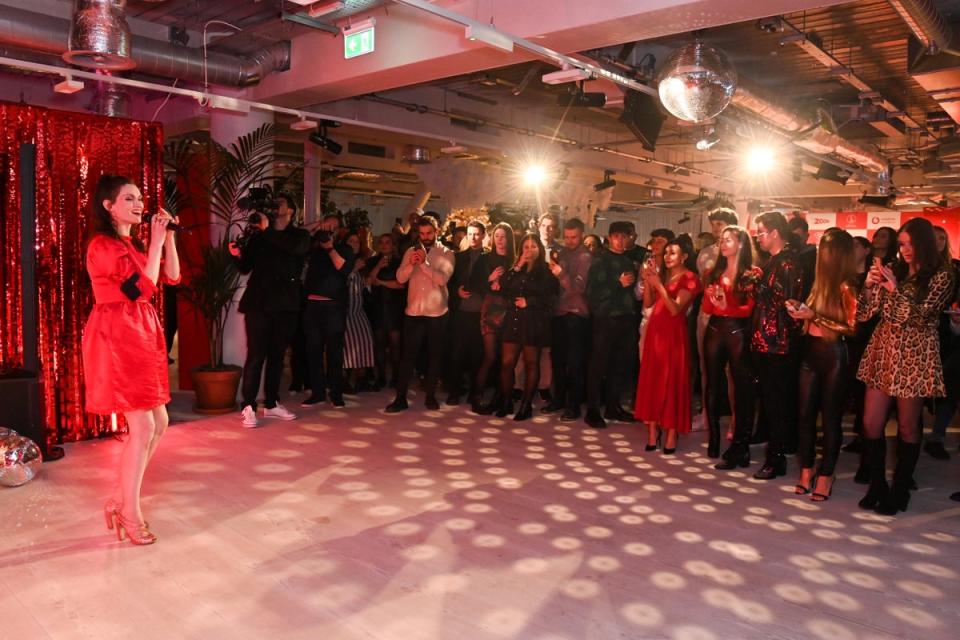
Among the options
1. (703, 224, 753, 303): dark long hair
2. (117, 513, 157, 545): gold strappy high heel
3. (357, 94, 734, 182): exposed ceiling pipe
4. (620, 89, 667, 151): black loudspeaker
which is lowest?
(117, 513, 157, 545): gold strappy high heel

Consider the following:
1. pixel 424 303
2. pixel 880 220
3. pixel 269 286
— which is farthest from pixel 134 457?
pixel 880 220

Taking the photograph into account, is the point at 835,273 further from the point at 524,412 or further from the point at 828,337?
the point at 524,412

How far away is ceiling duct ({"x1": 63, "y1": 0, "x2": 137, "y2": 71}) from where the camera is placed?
3902 millimetres

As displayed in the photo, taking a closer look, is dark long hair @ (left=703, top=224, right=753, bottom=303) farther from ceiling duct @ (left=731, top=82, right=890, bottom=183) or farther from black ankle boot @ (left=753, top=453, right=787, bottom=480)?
ceiling duct @ (left=731, top=82, right=890, bottom=183)

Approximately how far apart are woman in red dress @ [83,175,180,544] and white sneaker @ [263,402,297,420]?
223 centimetres

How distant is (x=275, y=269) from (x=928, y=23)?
4.75 m

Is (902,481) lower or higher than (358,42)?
lower

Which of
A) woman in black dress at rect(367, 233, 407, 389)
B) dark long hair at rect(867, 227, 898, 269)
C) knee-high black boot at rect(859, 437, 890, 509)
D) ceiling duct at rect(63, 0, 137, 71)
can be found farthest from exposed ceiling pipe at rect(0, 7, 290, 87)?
knee-high black boot at rect(859, 437, 890, 509)

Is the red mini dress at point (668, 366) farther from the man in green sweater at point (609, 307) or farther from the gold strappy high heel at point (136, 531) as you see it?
the gold strappy high heel at point (136, 531)

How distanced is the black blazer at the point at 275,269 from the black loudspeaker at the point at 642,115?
10.5 ft

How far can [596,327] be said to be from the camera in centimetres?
541

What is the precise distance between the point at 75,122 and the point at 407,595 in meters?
3.76

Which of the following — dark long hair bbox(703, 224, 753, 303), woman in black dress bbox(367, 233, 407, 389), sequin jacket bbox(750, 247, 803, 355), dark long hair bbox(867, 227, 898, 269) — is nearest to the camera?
sequin jacket bbox(750, 247, 803, 355)

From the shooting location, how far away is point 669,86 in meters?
4.17
